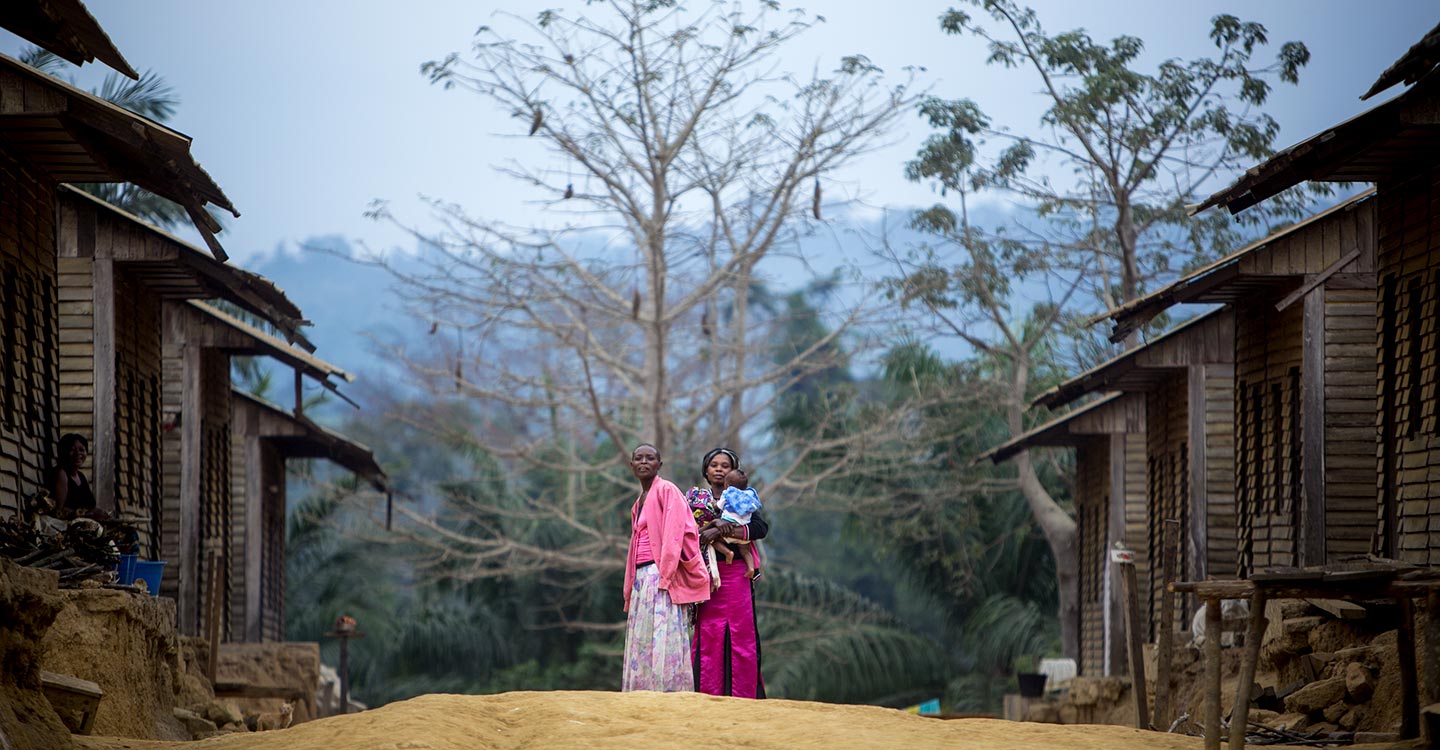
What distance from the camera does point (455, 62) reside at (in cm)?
2938

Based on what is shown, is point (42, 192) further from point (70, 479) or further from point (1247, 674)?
point (1247, 674)

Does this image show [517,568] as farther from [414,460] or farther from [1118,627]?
[414,460]

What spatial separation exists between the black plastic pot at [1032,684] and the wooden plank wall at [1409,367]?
32.2ft

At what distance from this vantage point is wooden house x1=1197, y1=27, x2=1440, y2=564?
11.4 metres

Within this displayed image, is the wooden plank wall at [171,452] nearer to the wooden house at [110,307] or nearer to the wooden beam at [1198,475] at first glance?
the wooden house at [110,307]

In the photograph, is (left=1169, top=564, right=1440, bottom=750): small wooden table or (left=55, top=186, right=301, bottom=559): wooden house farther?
(left=55, top=186, right=301, bottom=559): wooden house

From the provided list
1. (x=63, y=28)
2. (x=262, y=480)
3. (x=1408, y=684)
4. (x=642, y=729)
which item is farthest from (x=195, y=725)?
(x=262, y=480)

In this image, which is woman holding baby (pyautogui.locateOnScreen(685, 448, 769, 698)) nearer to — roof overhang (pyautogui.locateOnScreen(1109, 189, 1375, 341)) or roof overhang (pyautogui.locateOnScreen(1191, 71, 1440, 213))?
roof overhang (pyautogui.locateOnScreen(1191, 71, 1440, 213))

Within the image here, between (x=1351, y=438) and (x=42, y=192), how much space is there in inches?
452

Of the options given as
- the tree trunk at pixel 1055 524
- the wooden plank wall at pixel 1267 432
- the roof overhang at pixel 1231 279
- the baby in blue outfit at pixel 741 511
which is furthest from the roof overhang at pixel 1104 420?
the baby in blue outfit at pixel 741 511

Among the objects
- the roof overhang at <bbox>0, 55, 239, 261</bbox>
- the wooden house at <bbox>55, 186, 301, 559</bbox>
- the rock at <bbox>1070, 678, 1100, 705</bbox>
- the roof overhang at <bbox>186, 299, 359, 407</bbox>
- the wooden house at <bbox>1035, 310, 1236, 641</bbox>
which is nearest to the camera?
the roof overhang at <bbox>0, 55, 239, 261</bbox>

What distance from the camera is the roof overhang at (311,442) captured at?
867 inches

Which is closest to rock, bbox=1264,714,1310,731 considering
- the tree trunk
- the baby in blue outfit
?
the baby in blue outfit

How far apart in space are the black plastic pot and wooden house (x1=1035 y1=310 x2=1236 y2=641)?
5.48 feet
